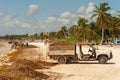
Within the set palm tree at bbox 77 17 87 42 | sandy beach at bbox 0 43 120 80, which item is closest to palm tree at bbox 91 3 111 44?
palm tree at bbox 77 17 87 42

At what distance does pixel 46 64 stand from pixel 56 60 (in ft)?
4.63

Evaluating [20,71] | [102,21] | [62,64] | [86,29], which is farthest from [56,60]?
[86,29]

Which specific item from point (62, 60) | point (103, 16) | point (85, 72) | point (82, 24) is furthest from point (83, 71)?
point (82, 24)

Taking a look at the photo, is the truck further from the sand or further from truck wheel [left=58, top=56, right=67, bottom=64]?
the sand

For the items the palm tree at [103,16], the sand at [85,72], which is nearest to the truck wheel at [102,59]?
the sand at [85,72]

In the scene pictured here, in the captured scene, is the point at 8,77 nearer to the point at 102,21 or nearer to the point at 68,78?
the point at 68,78

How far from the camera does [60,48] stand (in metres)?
25.9

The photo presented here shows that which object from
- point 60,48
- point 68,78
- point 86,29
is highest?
point 86,29

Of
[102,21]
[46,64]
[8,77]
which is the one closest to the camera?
[8,77]

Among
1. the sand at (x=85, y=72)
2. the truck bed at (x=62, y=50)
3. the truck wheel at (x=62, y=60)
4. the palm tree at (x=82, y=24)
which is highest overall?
the palm tree at (x=82, y=24)

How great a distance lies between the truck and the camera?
25.2 meters

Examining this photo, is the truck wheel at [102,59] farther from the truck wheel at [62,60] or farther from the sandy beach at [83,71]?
the truck wheel at [62,60]

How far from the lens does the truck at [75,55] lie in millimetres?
25250

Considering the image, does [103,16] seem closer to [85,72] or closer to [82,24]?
[82,24]
